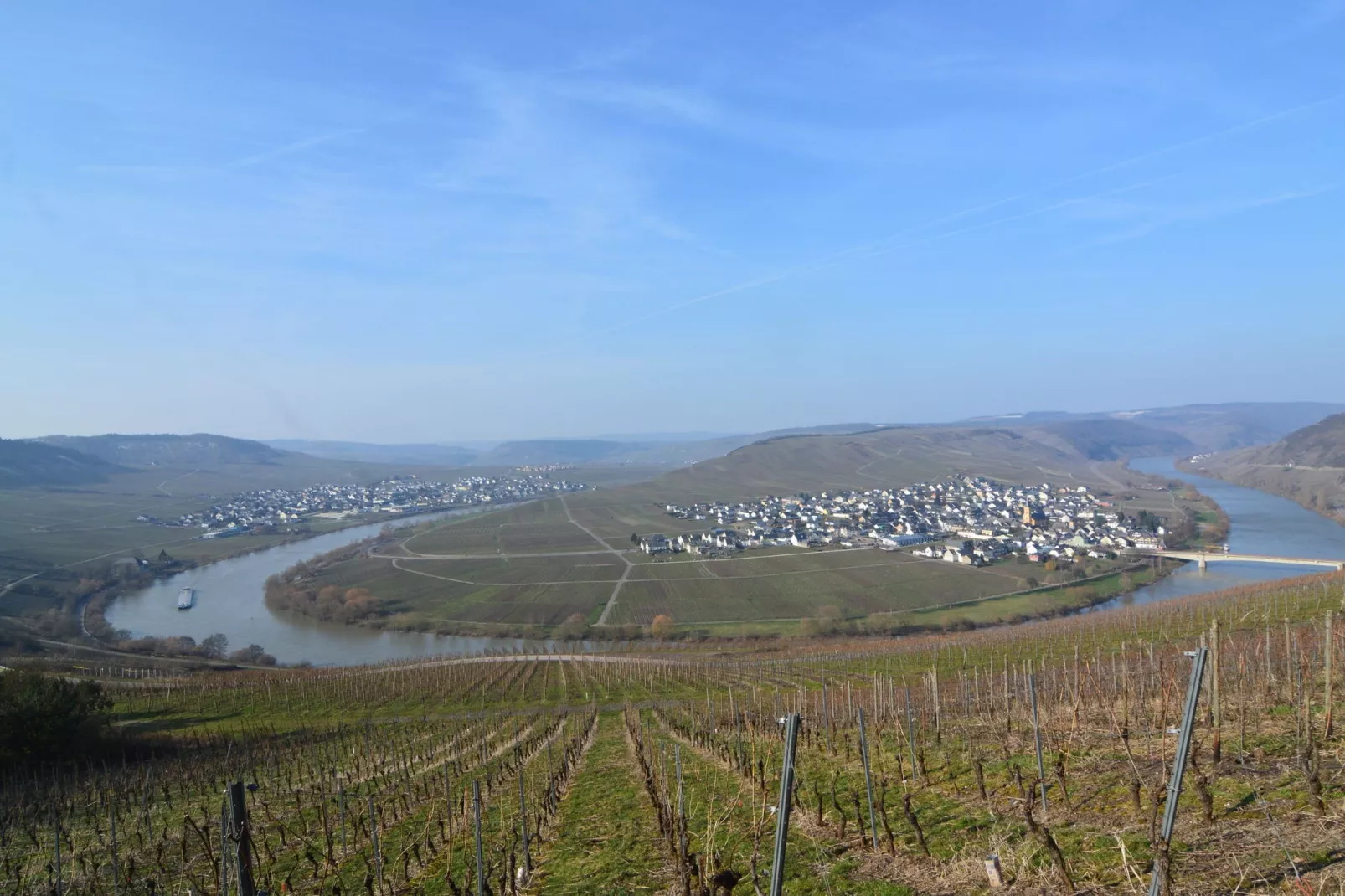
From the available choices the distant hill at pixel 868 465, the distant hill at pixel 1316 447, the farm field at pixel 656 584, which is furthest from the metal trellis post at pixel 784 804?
the distant hill at pixel 1316 447

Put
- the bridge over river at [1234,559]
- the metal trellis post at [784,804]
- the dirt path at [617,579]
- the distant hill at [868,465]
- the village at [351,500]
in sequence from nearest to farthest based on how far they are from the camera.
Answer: the metal trellis post at [784,804]
the dirt path at [617,579]
the bridge over river at [1234,559]
the village at [351,500]
the distant hill at [868,465]

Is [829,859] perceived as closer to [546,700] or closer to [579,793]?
[579,793]

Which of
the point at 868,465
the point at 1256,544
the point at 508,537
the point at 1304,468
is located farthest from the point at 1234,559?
the point at 868,465

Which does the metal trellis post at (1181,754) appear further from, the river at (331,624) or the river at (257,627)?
the river at (331,624)

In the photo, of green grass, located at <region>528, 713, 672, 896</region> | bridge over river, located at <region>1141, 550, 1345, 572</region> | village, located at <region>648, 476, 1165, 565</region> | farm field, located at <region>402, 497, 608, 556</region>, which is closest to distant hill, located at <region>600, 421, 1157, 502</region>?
village, located at <region>648, 476, 1165, 565</region>

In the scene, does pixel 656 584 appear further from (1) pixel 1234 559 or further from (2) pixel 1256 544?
(2) pixel 1256 544

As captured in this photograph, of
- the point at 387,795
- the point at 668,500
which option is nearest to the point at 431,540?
the point at 668,500
